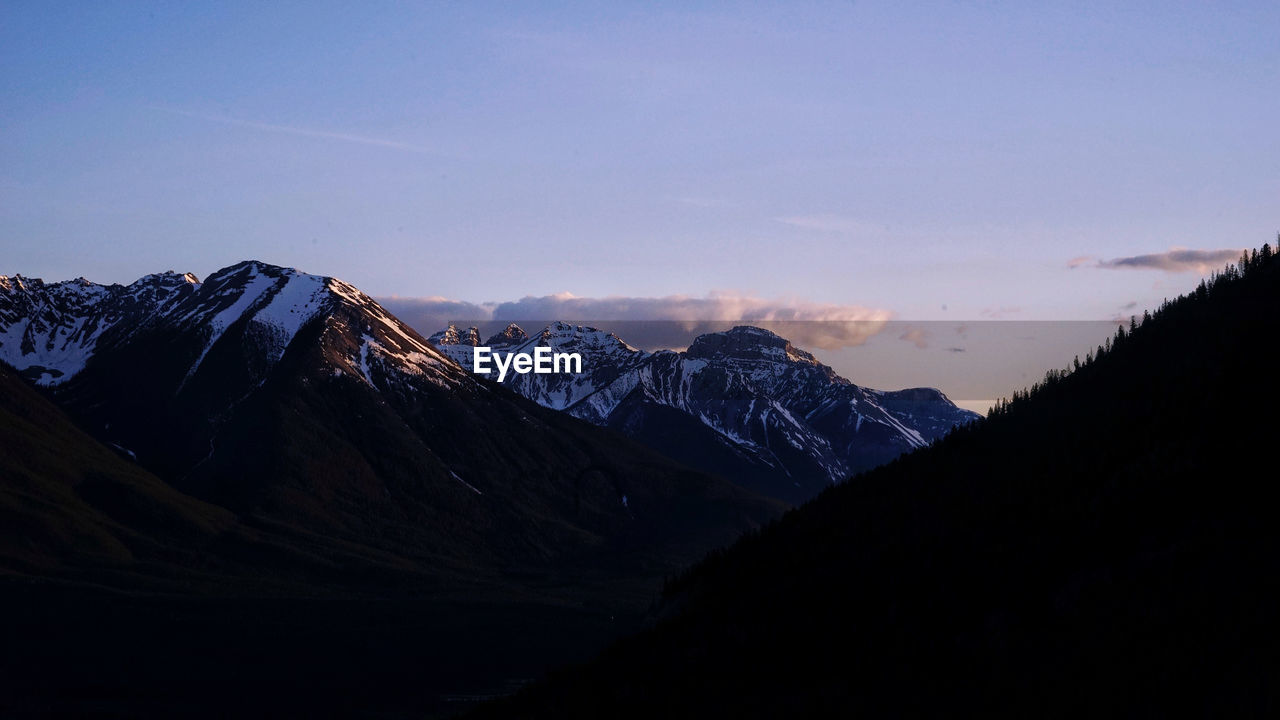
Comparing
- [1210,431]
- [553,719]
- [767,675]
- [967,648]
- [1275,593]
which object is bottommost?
[553,719]

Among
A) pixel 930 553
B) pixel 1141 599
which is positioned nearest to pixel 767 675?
pixel 930 553

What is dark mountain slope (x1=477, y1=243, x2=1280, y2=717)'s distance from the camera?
50125mm

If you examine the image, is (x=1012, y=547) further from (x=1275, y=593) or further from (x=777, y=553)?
(x=777, y=553)

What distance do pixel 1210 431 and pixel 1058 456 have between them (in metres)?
16.9

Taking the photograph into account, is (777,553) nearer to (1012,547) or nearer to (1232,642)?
(1012,547)

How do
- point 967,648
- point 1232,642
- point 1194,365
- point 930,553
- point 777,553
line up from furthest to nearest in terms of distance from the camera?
point 777,553, point 1194,365, point 930,553, point 967,648, point 1232,642

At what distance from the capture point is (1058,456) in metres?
91.7

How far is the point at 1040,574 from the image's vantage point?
224 ft

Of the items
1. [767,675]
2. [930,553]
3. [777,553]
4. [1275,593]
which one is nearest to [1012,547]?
[930,553]

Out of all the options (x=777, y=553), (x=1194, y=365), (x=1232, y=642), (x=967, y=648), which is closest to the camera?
(x=1232, y=642)

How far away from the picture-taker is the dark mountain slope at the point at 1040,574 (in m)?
50.1

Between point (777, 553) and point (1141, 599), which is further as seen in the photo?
point (777, 553)

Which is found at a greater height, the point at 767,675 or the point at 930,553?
the point at 930,553

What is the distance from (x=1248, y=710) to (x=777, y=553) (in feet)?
220
